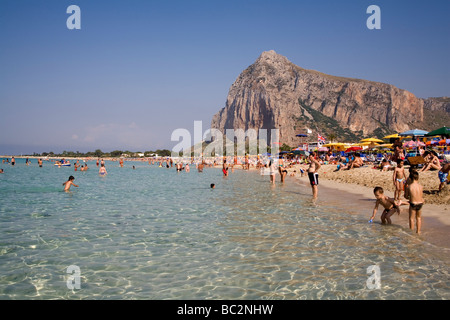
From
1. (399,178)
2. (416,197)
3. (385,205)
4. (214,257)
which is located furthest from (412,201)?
(214,257)

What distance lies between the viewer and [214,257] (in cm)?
670

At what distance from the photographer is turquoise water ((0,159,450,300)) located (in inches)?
198

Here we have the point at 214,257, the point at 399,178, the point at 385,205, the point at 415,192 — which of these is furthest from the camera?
the point at 399,178

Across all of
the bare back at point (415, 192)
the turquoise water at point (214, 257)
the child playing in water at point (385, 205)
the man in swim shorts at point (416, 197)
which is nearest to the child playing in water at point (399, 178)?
the turquoise water at point (214, 257)

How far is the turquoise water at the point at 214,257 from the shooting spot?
5031mm

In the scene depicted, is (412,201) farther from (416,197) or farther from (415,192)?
(415,192)

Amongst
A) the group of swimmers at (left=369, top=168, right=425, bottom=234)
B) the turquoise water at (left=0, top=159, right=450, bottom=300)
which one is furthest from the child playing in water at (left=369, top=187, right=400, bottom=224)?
the turquoise water at (left=0, top=159, right=450, bottom=300)

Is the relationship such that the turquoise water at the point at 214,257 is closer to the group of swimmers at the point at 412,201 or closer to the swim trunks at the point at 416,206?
the group of swimmers at the point at 412,201

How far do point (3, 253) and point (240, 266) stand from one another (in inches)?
218
